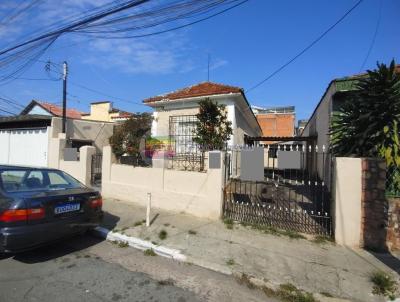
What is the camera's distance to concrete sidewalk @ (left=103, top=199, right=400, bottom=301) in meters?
4.24

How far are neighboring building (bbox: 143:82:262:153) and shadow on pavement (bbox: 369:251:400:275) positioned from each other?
666 cm

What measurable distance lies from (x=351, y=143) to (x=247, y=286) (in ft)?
13.5

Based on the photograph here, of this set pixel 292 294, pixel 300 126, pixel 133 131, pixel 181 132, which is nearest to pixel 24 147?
pixel 133 131

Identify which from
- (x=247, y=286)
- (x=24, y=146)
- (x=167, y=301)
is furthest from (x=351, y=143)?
(x=24, y=146)

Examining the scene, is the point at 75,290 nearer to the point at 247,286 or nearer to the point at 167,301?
the point at 167,301

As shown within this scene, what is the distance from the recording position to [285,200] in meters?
6.95

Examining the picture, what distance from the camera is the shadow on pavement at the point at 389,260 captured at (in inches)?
188

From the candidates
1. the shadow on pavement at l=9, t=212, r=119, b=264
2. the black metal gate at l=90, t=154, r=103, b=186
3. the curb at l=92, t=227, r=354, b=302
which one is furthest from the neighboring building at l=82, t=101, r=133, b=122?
the shadow on pavement at l=9, t=212, r=119, b=264

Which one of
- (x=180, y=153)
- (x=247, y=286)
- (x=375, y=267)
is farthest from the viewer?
(x=180, y=153)

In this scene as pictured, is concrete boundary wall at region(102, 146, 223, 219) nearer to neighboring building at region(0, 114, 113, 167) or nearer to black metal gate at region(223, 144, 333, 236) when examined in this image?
black metal gate at region(223, 144, 333, 236)

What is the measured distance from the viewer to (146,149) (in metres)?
12.5

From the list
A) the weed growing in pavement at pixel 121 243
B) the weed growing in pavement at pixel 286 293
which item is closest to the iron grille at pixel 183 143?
the weed growing in pavement at pixel 121 243

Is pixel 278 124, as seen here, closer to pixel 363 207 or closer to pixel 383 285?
pixel 363 207

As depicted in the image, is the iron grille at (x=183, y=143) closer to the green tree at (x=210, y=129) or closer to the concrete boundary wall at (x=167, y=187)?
the green tree at (x=210, y=129)
